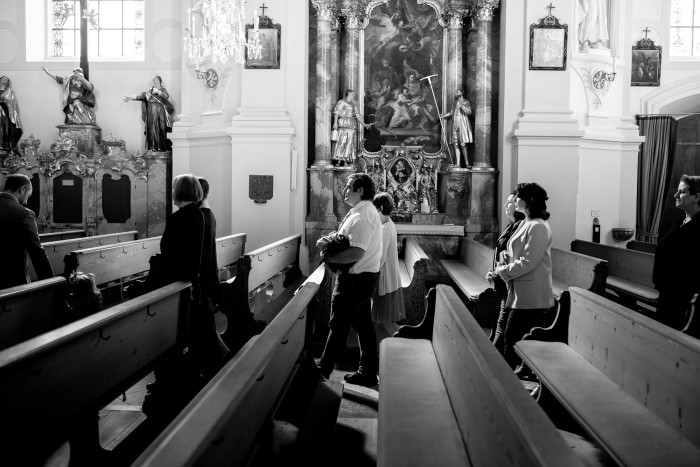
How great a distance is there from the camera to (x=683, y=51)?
11500 mm

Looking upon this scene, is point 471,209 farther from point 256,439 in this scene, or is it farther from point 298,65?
point 256,439

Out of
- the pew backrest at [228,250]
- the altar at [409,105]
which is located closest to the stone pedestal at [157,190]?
the pew backrest at [228,250]

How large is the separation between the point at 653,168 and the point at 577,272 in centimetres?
576

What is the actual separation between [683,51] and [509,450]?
1239 centimetres

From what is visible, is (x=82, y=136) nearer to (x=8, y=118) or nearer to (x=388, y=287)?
(x=8, y=118)

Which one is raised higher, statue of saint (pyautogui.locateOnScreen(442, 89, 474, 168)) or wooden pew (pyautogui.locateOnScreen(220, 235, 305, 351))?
statue of saint (pyautogui.locateOnScreen(442, 89, 474, 168))

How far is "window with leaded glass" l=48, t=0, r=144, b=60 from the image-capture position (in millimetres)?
11773

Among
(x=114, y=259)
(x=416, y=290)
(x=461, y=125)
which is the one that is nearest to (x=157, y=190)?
(x=114, y=259)

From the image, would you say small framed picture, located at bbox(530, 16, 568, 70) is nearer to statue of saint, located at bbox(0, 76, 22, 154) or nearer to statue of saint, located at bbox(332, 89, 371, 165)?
statue of saint, located at bbox(332, 89, 371, 165)

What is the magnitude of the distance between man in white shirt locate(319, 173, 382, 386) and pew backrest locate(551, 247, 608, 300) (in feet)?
6.91

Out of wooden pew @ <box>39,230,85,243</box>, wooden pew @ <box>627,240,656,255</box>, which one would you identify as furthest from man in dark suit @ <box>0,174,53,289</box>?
wooden pew @ <box>627,240,656,255</box>

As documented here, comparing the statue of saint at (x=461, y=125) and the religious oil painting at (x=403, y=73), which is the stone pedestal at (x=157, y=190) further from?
the statue of saint at (x=461, y=125)

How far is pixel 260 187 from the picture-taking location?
31.0ft

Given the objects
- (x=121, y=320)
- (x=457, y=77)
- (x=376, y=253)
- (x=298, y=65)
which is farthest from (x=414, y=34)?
(x=121, y=320)
